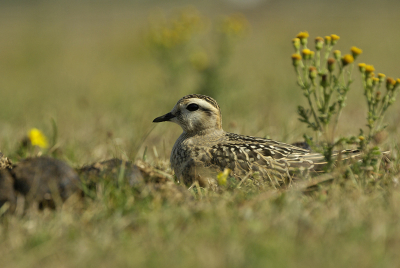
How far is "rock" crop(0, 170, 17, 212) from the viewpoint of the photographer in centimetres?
348

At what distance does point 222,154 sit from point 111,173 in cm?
126

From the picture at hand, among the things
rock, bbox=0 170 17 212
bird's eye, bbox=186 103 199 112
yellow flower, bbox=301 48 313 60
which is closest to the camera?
rock, bbox=0 170 17 212

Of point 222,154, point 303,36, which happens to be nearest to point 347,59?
point 303,36

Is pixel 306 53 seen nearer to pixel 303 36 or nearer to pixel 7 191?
pixel 303 36

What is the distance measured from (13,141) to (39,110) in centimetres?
315

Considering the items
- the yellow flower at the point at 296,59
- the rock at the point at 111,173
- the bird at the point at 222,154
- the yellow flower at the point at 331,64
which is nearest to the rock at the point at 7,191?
the rock at the point at 111,173

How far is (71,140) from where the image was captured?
20.8 ft

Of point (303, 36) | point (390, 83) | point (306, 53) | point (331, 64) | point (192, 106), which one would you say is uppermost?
point (303, 36)

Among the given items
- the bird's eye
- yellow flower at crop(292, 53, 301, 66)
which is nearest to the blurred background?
the bird's eye

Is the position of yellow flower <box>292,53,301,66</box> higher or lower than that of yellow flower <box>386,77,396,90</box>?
higher

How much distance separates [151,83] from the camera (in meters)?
12.6

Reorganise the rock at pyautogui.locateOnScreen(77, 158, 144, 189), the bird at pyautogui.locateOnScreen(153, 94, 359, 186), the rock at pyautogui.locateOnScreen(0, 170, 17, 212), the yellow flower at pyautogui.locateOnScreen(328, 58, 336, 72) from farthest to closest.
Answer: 1. the bird at pyautogui.locateOnScreen(153, 94, 359, 186)
2. the yellow flower at pyautogui.locateOnScreen(328, 58, 336, 72)
3. the rock at pyautogui.locateOnScreen(77, 158, 144, 189)
4. the rock at pyautogui.locateOnScreen(0, 170, 17, 212)

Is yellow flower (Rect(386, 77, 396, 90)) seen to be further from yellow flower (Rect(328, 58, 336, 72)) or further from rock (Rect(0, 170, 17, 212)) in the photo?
rock (Rect(0, 170, 17, 212))

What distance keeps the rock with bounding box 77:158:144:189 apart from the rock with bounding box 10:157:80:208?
120 mm
